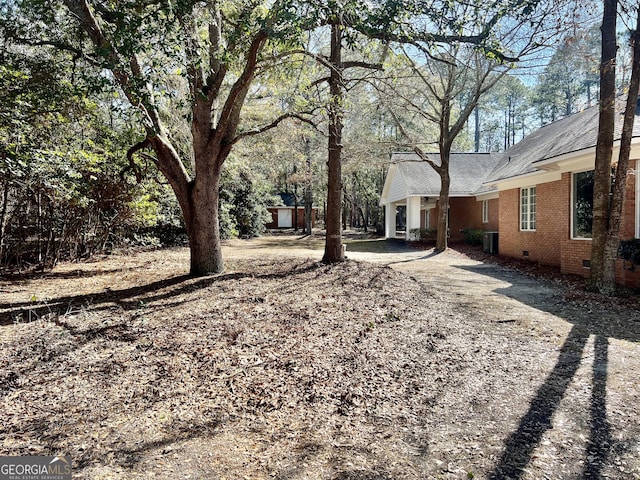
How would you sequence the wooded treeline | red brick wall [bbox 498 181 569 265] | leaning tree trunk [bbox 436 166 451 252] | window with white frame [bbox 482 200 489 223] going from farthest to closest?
window with white frame [bbox 482 200 489 223] → leaning tree trunk [bbox 436 166 451 252] → red brick wall [bbox 498 181 569 265] → the wooded treeline

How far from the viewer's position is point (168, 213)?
1639 cm

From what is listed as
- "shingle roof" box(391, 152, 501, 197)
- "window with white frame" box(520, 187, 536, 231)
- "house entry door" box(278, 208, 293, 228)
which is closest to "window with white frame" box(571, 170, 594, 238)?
"window with white frame" box(520, 187, 536, 231)

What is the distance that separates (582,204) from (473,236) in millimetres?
9622

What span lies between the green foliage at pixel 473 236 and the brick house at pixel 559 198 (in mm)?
4157

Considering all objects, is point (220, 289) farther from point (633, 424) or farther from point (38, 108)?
point (633, 424)

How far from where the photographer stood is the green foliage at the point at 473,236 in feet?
63.5

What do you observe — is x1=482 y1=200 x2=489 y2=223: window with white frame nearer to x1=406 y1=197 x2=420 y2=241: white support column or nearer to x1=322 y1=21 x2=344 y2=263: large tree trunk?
x1=406 y1=197 x2=420 y2=241: white support column

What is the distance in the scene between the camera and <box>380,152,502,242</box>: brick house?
20.0 metres

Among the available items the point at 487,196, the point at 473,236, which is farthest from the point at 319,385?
the point at 487,196

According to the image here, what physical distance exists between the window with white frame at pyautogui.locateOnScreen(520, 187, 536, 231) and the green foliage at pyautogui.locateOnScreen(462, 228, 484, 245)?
5645 mm

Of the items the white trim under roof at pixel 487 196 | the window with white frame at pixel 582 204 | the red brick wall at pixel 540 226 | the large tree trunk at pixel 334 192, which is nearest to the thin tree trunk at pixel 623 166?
the window with white frame at pixel 582 204

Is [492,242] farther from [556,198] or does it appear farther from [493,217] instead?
[556,198]

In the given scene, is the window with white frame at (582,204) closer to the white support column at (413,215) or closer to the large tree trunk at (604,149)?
the large tree trunk at (604,149)

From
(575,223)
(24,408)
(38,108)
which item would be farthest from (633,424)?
(38,108)
